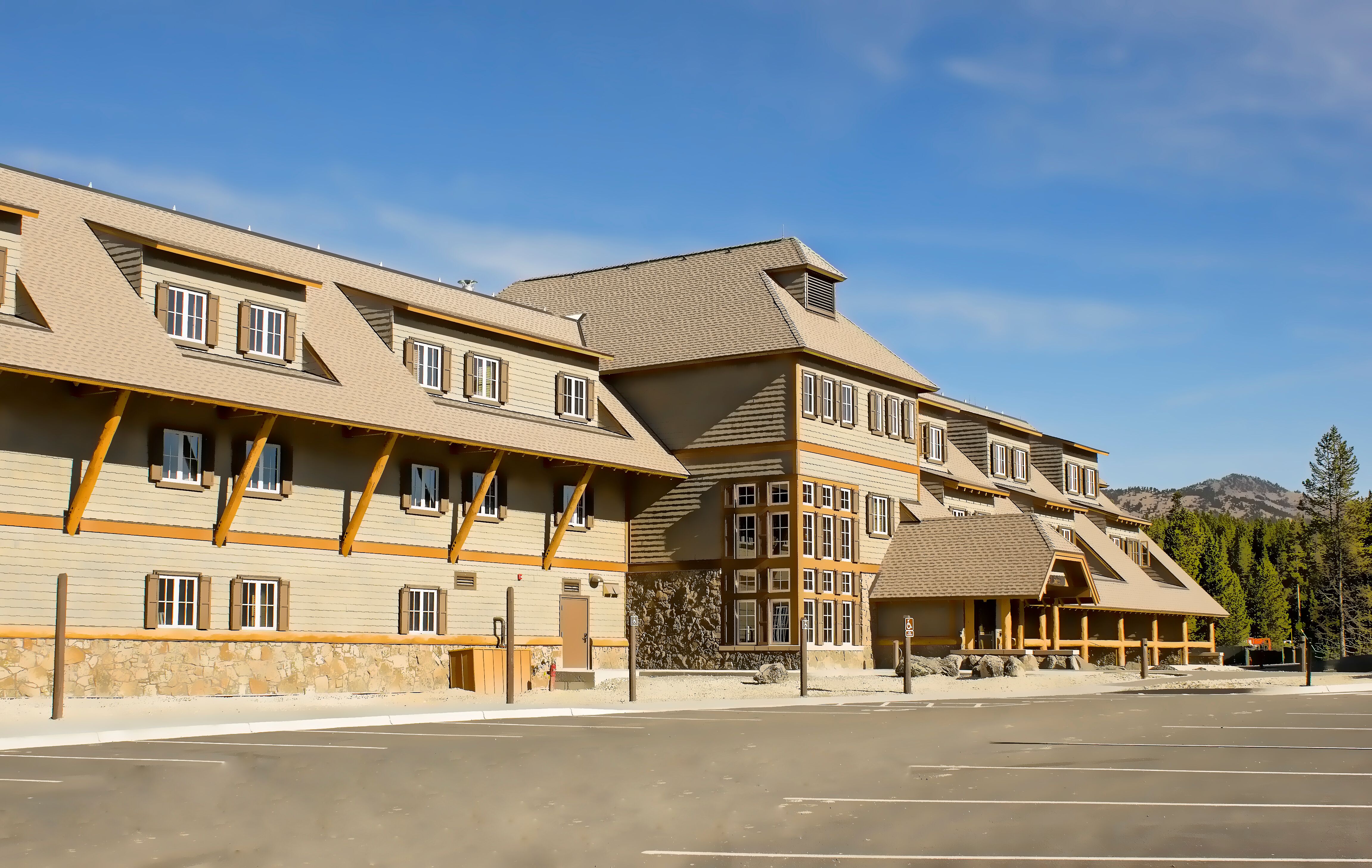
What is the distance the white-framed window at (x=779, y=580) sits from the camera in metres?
44.6

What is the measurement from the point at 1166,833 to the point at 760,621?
34.1 metres

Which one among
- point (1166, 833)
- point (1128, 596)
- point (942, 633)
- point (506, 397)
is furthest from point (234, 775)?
point (1128, 596)

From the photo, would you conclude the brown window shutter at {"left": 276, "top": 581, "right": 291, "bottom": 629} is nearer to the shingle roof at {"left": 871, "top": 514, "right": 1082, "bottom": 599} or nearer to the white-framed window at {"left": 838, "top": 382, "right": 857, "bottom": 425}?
the white-framed window at {"left": 838, "top": 382, "right": 857, "bottom": 425}

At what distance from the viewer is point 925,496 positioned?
54906mm

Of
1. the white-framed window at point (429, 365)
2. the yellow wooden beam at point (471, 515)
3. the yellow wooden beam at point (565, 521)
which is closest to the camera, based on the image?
the yellow wooden beam at point (471, 515)

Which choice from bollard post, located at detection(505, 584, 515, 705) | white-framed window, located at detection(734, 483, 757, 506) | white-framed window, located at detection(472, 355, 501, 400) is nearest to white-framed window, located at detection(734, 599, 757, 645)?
white-framed window, located at detection(734, 483, 757, 506)

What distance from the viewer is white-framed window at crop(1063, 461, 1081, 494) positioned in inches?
2793

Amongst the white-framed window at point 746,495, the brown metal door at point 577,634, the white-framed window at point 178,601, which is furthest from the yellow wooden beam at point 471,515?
the white-framed window at point 746,495

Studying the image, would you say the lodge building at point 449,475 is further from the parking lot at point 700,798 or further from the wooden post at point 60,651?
the parking lot at point 700,798

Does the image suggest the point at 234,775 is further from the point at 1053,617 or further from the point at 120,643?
the point at 1053,617

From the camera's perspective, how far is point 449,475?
38.9 metres

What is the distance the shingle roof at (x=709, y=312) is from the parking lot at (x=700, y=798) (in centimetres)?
2557

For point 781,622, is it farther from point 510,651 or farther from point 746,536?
point 510,651

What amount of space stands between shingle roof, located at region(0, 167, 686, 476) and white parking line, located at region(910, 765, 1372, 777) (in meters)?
19.9
